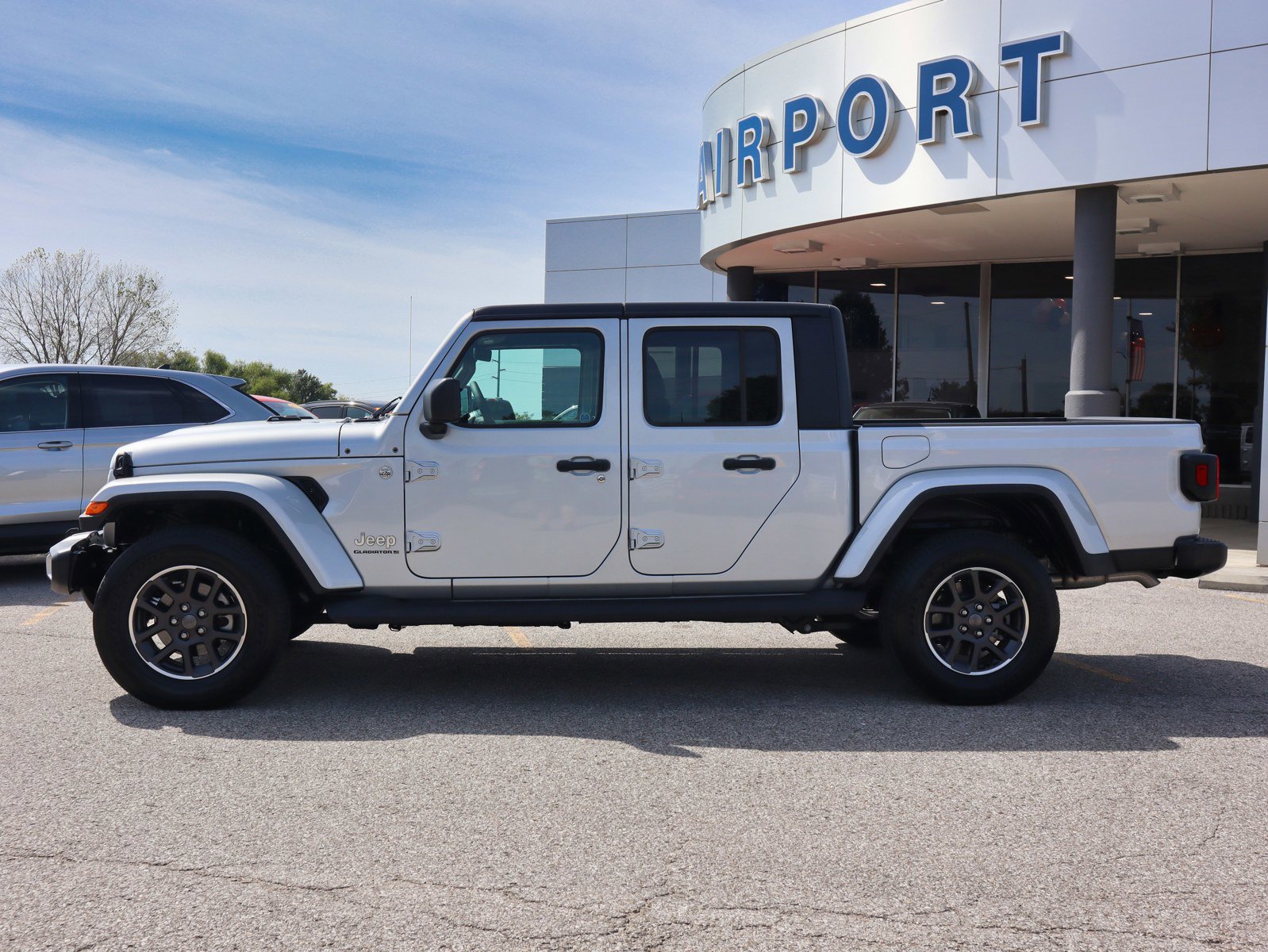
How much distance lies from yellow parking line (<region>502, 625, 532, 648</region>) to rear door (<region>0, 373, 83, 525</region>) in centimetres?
439

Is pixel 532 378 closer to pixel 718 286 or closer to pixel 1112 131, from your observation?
pixel 1112 131

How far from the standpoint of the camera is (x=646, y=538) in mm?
5570

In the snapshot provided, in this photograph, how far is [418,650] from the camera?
7059 millimetres

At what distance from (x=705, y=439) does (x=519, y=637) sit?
8.74ft

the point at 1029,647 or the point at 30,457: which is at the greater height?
the point at 30,457

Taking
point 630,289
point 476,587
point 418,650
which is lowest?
point 418,650

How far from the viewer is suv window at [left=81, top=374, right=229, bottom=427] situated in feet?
31.9

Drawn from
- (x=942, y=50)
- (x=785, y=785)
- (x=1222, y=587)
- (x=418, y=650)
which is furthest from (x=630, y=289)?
(x=785, y=785)

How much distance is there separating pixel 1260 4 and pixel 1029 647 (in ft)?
30.5

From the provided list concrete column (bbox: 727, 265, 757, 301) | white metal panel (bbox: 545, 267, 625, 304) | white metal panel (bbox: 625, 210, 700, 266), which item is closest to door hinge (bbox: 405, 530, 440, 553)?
concrete column (bbox: 727, 265, 757, 301)

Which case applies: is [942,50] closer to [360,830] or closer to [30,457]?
[30,457]

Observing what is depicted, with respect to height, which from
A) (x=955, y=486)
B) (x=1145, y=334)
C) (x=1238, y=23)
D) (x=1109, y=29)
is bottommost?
(x=955, y=486)

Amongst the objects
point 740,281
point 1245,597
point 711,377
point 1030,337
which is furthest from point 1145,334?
point 711,377

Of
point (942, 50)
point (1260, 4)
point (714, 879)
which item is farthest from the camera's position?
point (942, 50)
